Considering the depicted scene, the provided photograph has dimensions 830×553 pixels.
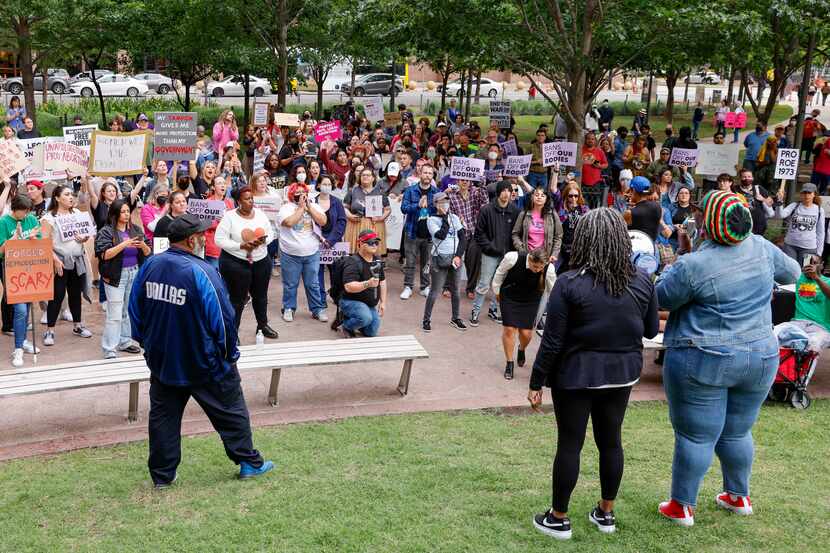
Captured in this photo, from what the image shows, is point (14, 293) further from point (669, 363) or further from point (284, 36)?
point (284, 36)

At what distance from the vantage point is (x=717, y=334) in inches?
192

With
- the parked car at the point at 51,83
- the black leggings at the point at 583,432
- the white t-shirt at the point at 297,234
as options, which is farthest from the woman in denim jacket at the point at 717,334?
the parked car at the point at 51,83

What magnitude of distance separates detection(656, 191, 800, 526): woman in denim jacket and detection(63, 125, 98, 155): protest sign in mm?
9098

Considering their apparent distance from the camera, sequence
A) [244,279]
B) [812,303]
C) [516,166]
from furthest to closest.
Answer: [516,166]
[244,279]
[812,303]

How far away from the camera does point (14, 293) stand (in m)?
8.60

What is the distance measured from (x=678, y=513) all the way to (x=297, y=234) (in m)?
6.26

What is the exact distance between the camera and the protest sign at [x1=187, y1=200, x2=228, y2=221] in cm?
1019

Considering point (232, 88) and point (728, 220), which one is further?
point (232, 88)

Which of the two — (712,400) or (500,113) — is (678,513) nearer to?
(712,400)

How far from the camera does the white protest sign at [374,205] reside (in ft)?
38.0

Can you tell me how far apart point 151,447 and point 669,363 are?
3166mm

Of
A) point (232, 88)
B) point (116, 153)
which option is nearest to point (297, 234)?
point (116, 153)

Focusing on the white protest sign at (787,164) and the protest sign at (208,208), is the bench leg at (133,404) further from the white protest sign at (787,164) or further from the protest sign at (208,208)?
the white protest sign at (787,164)

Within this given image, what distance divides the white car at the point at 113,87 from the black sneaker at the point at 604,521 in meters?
41.5
